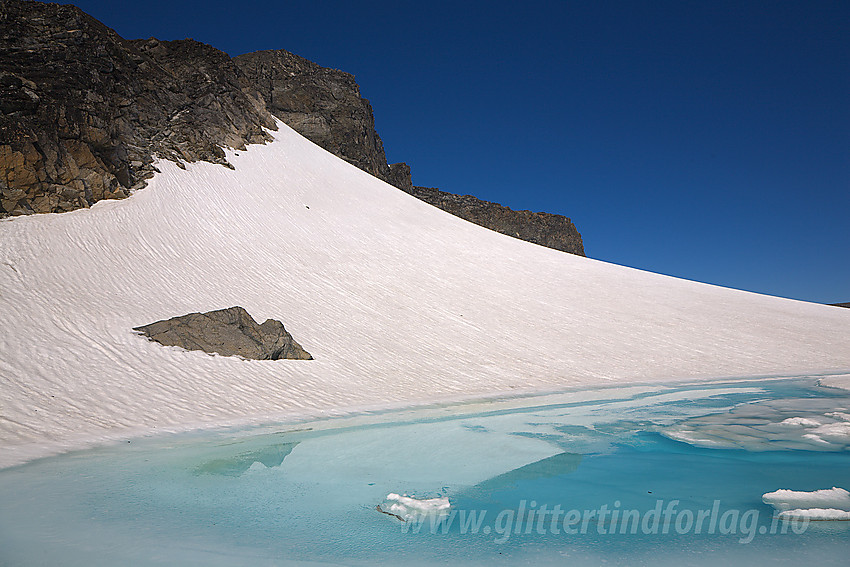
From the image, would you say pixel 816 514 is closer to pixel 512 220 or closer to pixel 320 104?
pixel 320 104

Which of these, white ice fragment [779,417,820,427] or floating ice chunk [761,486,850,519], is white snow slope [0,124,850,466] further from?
floating ice chunk [761,486,850,519]

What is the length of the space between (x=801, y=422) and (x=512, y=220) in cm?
4460

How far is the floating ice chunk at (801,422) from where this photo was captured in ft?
17.3

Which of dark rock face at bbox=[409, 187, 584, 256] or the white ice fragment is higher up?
dark rock face at bbox=[409, 187, 584, 256]

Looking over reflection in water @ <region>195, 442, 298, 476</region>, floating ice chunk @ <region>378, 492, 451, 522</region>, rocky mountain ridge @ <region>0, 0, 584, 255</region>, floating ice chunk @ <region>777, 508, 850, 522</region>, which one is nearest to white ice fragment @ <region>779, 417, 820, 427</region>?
floating ice chunk @ <region>777, 508, 850, 522</region>

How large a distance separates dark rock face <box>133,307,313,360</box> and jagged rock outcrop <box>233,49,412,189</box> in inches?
831

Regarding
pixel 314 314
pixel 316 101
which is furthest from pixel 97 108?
pixel 316 101

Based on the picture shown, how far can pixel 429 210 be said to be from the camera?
21953 mm

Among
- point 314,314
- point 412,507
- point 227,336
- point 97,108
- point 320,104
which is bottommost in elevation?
point 412,507

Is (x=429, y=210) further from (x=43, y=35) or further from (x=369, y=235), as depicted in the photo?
(x=43, y=35)

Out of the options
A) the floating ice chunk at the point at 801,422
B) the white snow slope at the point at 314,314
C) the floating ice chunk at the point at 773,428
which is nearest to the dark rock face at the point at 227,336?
the white snow slope at the point at 314,314

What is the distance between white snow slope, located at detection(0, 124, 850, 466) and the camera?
6.81 m

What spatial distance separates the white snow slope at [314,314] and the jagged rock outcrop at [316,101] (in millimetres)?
10099

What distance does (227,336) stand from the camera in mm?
8422
